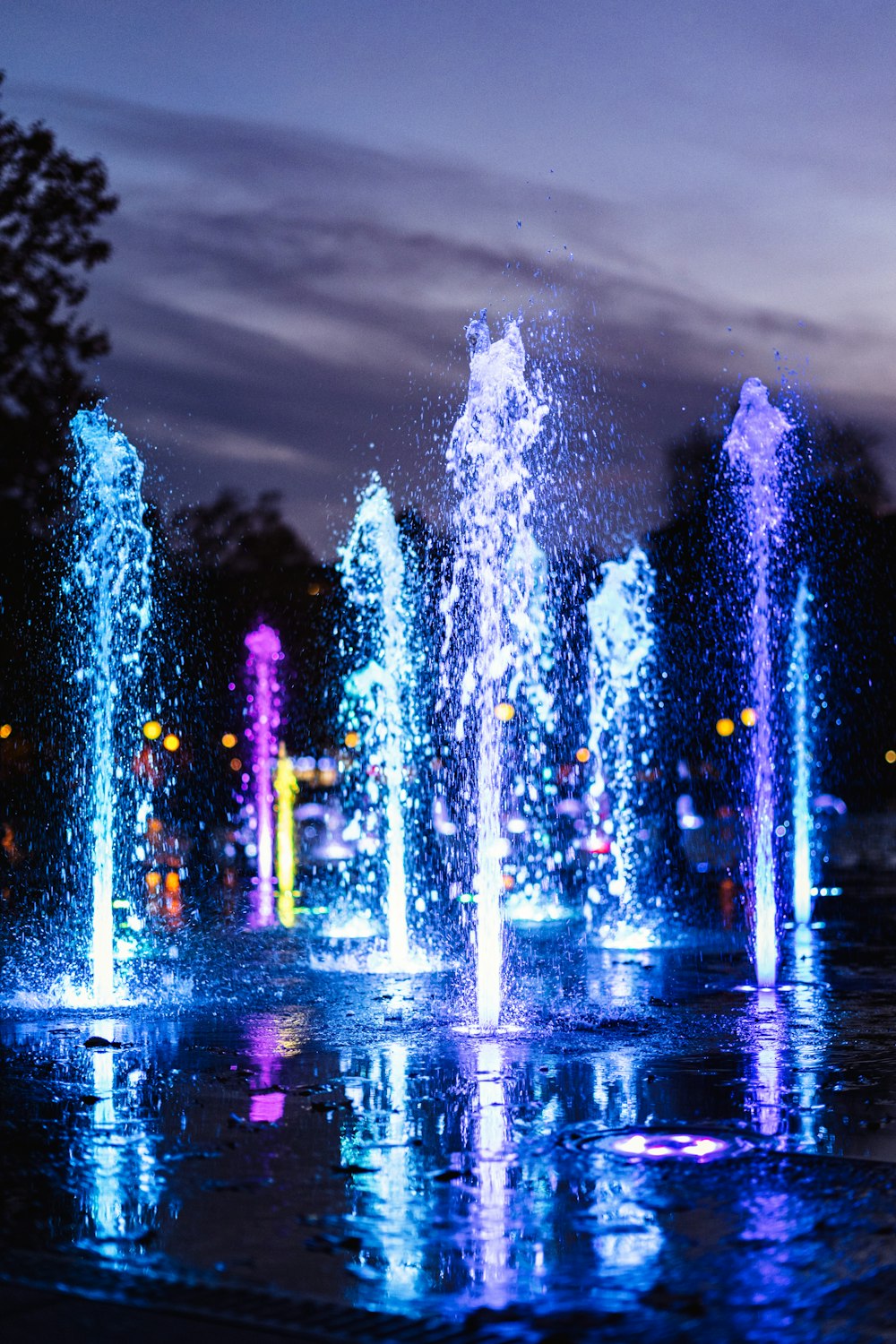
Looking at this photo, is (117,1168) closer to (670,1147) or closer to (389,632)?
(670,1147)

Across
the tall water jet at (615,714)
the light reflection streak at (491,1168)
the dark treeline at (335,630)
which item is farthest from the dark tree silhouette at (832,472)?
the light reflection streak at (491,1168)

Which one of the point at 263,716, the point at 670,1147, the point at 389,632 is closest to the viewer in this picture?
the point at 670,1147

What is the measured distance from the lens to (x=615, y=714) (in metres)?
26.8

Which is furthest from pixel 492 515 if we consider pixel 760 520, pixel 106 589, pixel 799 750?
pixel 799 750

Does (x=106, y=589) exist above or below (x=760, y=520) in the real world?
below

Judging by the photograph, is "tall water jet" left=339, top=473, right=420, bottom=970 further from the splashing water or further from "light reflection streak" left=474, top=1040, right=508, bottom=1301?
"light reflection streak" left=474, top=1040, right=508, bottom=1301

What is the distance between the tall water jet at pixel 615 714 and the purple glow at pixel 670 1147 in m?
15.9

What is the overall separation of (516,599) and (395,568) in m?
7.80

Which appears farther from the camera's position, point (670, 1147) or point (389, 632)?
point (389, 632)

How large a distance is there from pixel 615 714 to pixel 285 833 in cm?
1455

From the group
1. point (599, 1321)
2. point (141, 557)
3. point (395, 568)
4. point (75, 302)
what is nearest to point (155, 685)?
point (75, 302)

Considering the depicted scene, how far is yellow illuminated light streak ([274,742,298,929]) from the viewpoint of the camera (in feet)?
85.3

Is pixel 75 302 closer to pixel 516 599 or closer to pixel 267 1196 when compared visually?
pixel 516 599

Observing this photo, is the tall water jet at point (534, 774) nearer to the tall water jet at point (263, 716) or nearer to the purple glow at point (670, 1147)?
the tall water jet at point (263, 716)
